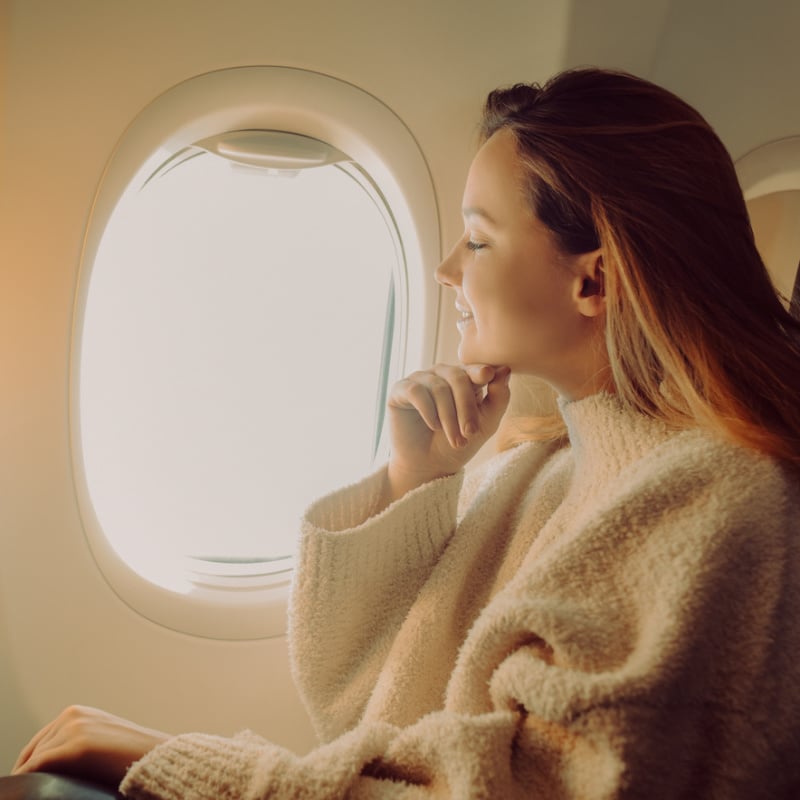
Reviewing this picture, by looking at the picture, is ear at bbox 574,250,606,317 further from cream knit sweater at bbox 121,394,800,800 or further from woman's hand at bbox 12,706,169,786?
woman's hand at bbox 12,706,169,786

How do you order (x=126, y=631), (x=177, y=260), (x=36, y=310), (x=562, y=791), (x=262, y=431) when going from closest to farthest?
1. (x=562, y=791)
2. (x=36, y=310)
3. (x=126, y=631)
4. (x=177, y=260)
5. (x=262, y=431)

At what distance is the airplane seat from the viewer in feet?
2.23

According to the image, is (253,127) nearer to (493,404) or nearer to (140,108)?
(140,108)

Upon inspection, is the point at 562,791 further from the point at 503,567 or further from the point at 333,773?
the point at 503,567

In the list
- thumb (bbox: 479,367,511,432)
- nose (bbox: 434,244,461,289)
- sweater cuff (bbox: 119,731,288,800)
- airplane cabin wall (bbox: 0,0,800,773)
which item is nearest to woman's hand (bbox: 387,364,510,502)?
thumb (bbox: 479,367,511,432)

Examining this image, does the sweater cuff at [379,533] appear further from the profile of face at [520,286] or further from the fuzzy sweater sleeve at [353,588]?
the profile of face at [520,286]

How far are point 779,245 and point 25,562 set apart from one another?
1.43 m

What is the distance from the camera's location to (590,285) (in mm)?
965

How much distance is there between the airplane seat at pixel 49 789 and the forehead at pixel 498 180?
30.0 inches

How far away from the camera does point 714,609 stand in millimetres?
684

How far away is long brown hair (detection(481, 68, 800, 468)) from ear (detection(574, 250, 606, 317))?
2 centimetres

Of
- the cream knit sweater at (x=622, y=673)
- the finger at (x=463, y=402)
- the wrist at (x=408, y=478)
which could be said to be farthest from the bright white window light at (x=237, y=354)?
the cream knit sweater at (x=622, y=673)

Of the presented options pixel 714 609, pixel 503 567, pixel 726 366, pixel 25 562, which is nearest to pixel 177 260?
pixel 25 562

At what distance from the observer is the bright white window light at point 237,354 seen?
140 cm
